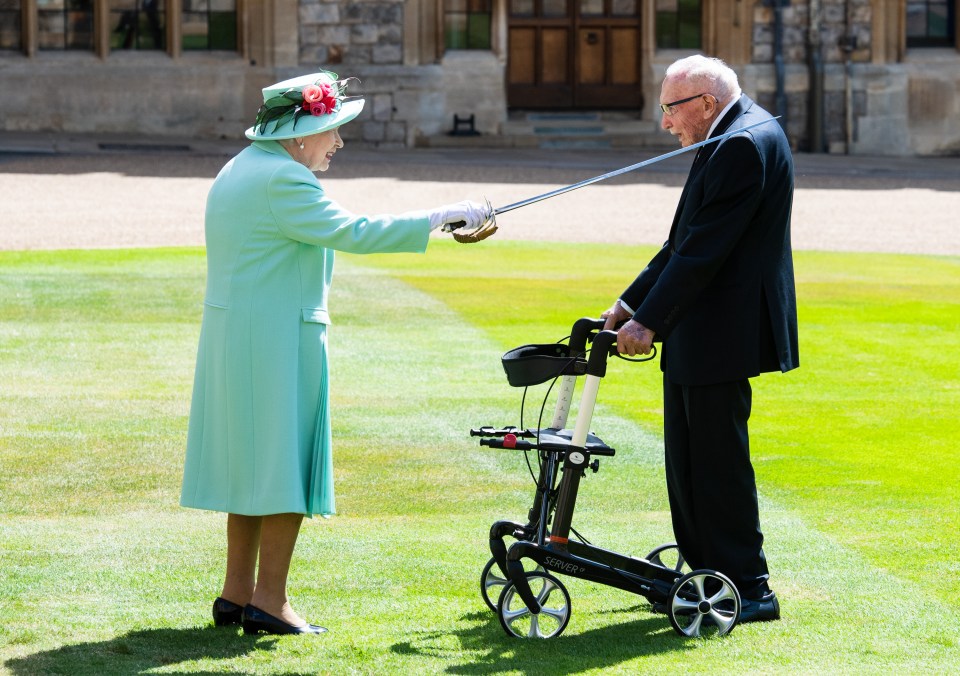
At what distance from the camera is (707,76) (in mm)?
4734

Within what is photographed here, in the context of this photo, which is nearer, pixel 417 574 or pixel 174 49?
pixel 417 574

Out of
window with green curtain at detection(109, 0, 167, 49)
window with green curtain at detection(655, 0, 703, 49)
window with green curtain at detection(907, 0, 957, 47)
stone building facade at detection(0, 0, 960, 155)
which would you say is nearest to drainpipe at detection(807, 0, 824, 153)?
stone building facade at detection(0, 0, 960, 155)

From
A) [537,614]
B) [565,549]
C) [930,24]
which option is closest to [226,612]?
[537,614]

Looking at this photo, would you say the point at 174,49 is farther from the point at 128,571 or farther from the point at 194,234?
the point at 128,571

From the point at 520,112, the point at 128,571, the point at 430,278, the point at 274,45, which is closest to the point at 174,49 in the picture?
the point at 274,45

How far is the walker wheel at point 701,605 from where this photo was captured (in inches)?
185

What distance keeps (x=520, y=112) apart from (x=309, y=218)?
2092 cm

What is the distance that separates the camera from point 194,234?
15.7 meters

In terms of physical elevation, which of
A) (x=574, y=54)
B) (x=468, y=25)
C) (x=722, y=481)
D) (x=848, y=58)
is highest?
(x=468, y=25)

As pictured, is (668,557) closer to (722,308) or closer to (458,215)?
(722,308)

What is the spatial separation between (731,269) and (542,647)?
125cm

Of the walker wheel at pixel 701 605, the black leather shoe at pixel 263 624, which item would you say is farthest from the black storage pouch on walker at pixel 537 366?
the black leather shoe at pixel 263 624

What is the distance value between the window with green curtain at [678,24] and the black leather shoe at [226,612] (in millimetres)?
21589

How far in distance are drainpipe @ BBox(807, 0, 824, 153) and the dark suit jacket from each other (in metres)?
20.5
